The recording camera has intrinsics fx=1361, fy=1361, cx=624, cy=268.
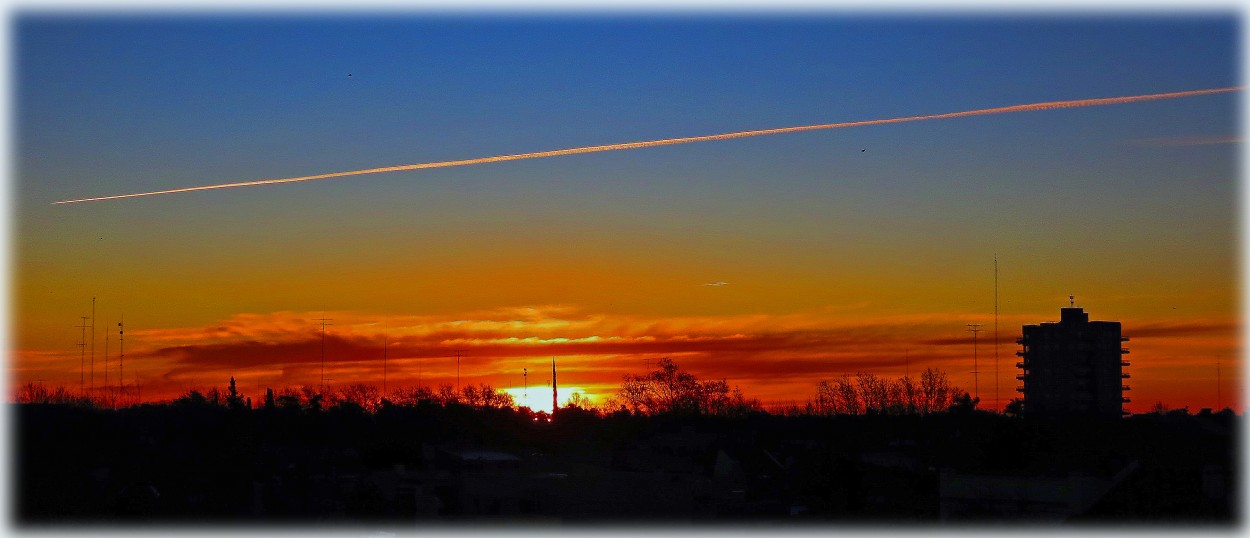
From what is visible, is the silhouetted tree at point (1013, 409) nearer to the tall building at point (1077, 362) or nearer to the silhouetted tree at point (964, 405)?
the silhouetted tree at point (964, 405)

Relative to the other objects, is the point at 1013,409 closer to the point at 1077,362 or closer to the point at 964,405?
the point at 964,405

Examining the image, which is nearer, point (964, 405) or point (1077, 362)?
point (964, 405)

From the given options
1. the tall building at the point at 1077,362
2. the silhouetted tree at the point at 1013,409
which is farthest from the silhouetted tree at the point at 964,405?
the tall building at the point at 1077,362

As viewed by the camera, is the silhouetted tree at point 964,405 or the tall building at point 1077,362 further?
the tall building at point 1077,362

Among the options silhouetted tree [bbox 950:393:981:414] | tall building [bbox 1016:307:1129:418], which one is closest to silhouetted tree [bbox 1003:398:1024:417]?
silhouetted tree [bbox 950:393:981:414]

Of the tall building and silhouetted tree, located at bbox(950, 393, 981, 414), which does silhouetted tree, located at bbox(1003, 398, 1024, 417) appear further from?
the tall building

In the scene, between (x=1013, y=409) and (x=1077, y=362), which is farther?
(x=1077, y=362)

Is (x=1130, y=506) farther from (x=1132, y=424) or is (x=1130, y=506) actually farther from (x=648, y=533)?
(x=1132, y=424)

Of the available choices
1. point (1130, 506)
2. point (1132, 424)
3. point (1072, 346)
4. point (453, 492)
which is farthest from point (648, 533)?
point (1072, 346)

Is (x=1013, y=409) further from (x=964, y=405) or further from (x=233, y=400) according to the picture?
(x=233, y=400)

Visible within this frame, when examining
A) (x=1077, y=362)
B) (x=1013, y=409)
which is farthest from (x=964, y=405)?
(x=1077, y=362)
